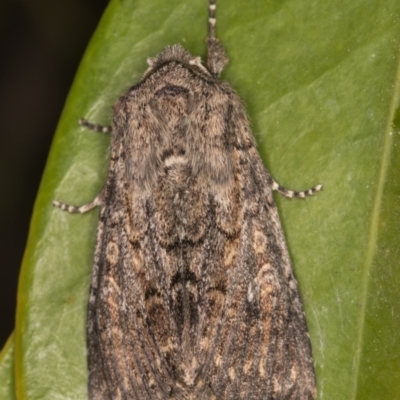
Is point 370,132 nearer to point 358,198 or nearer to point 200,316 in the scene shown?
point 358,198

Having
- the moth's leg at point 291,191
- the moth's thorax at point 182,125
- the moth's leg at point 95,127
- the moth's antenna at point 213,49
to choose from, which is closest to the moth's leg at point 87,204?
the moth's leg at point 95,127

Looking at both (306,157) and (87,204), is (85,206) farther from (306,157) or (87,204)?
(306,157)

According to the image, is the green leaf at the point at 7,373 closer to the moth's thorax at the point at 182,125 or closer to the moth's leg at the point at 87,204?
the moth's leg at the point at 87,204

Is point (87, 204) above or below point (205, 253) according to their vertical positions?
above

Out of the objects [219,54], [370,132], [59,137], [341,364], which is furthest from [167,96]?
[341,364]

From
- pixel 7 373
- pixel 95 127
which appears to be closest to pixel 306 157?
pixel 95 127

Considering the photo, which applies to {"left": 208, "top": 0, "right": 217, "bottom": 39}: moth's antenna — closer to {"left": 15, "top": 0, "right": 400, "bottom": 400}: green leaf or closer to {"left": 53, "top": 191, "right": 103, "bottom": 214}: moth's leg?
{"left": 15, "top": 0, "right": 400, "bottom": 400}: green leaf
